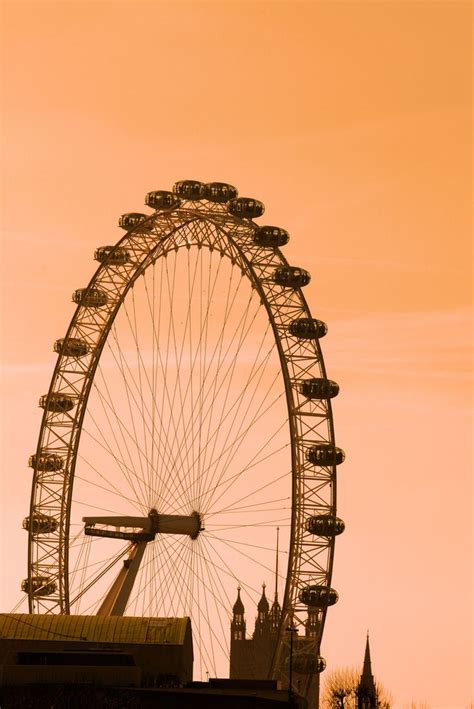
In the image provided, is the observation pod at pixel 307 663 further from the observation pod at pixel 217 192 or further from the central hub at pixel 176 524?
the observation pod at pixel 217 192

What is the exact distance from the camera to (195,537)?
121 metres

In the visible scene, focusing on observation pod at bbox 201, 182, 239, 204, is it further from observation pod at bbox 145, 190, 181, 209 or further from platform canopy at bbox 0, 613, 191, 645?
platform canopy at bbox 0, 613, 191, 645

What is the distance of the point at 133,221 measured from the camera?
129625 mm

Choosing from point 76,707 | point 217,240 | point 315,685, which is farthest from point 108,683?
point 315,685

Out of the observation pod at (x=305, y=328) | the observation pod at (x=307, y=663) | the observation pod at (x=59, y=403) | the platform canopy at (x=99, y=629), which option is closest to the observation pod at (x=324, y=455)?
the observation pod at (x=305, y=328)

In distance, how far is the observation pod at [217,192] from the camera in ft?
408

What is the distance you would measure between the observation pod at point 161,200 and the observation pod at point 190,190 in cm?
205

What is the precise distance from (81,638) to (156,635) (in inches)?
165

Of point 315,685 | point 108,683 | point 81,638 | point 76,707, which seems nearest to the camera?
point 76,707

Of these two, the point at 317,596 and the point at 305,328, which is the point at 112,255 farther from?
the point at 317,596

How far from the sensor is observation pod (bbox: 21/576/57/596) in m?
132

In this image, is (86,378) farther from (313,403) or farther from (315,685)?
(315,685)

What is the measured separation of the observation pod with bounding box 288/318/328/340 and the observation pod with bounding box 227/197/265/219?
6078 millimetres

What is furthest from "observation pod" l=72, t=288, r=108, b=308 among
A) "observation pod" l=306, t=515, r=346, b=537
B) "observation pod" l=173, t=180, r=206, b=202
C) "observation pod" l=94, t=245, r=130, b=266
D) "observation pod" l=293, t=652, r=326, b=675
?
"observation pod" l=293, t=652, r=326, b=675
